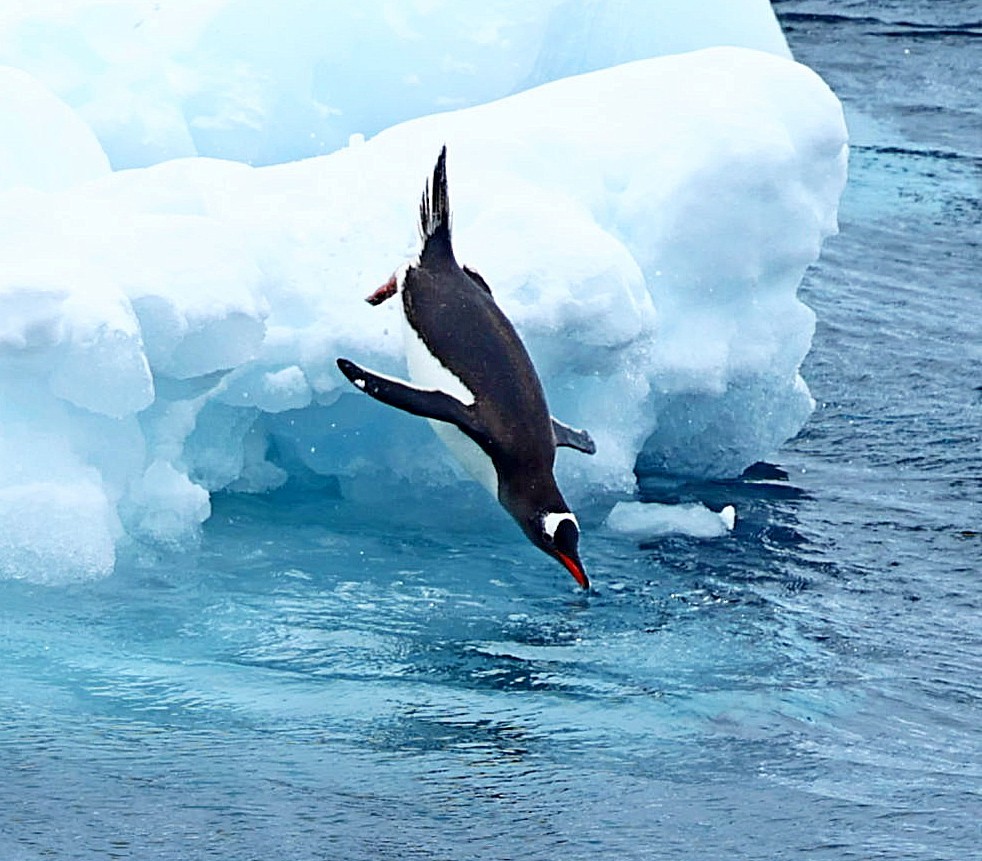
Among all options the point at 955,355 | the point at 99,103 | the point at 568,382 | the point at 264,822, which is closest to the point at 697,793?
the point at 264,822

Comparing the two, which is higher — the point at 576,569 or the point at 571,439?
the point at 571,439

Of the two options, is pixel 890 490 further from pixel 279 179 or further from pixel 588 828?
pixel 588 828

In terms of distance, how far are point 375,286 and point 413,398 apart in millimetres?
796

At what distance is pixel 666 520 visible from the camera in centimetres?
557

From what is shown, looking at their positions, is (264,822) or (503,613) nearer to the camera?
(264,822)

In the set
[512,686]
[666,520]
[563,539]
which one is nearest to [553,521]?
[563,539]

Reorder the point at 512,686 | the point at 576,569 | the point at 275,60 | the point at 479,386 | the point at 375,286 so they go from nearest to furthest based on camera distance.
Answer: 1. the point at 512,686
2. the point at 576,569
3. the point at 479,386
4. the point at 375,286
5. the point at 275,60

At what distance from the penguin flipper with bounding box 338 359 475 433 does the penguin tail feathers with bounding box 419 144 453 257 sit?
40 cm

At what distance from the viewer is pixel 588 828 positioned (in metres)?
3.58

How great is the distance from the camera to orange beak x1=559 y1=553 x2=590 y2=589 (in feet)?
14.9

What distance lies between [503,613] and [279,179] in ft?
5.61

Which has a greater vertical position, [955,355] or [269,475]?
[269,475]

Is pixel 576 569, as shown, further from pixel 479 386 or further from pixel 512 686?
pixel 479 386

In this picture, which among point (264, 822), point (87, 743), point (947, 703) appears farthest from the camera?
point (947, 703)
